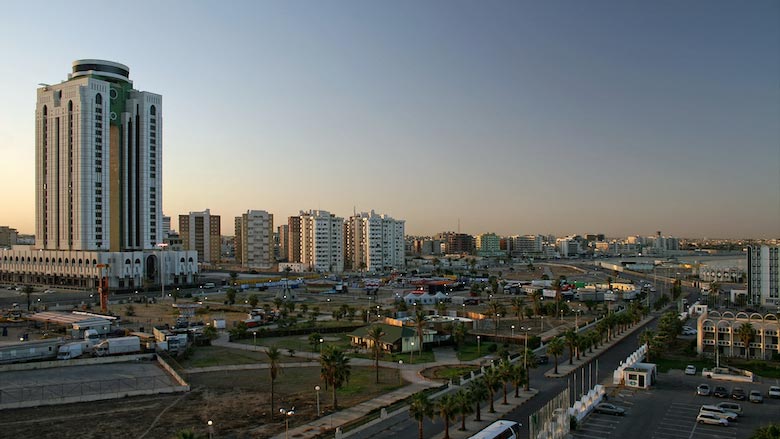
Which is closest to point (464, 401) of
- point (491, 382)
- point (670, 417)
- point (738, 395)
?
point (491, 382)

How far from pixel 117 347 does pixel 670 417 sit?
39.8 metres

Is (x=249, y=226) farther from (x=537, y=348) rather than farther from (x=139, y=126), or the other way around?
(x=537, y=348)

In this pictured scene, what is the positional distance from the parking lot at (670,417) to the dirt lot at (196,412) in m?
13.3

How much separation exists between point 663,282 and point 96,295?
359 feet

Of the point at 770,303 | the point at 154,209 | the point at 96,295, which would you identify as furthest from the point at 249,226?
the point at 770,303

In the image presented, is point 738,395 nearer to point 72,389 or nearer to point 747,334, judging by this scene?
point 747,334

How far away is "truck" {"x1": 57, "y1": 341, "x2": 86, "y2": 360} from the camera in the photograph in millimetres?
47219

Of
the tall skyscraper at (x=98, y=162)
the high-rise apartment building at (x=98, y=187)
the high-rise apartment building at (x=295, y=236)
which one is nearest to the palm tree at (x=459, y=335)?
the high-rise apartment building at (x=98, y=187)

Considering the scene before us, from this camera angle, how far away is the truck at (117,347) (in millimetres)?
47500

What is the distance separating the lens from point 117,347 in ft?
158

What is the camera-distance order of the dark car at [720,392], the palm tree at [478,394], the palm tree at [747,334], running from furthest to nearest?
1. the palm tree at [747,334]
2. the dark car at [720,392]
3. the palm tree at [478,394]

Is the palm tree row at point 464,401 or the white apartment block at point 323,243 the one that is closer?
the palm tree row at point 464,401

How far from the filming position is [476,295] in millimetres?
97125

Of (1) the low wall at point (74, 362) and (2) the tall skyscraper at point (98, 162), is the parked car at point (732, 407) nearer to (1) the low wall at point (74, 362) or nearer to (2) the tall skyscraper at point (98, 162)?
(1) the low wall at point (74, 362)
